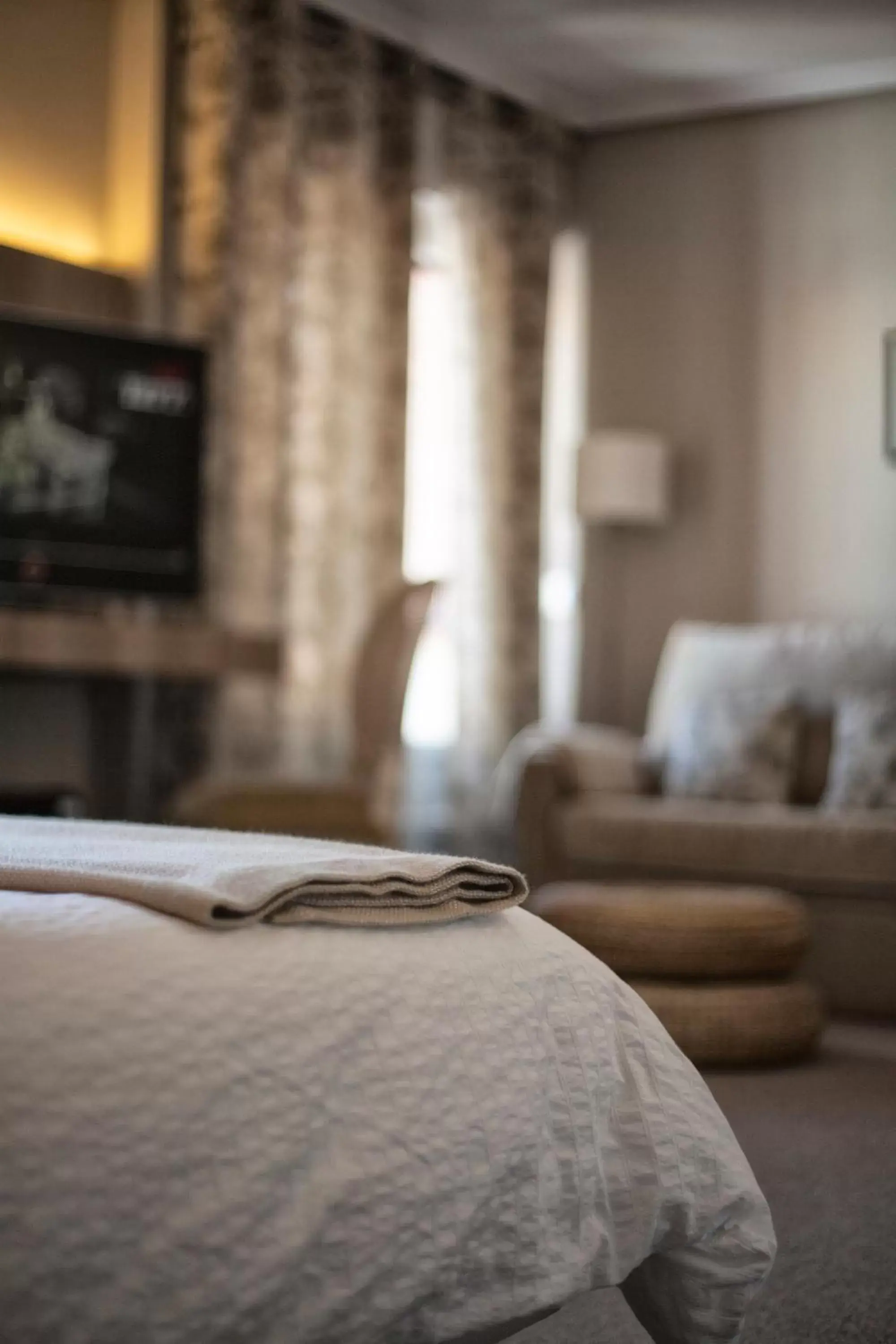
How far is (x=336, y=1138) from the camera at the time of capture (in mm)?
1171

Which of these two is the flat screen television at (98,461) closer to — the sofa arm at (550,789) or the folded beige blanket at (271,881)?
the sofa arm at (550,789)

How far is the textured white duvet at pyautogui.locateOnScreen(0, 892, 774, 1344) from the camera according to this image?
1.06 m

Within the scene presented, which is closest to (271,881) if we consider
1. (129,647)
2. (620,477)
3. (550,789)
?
(129,647)

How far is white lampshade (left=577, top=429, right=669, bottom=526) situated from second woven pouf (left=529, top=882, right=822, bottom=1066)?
8.66 feet

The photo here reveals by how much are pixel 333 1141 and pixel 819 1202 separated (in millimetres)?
1335

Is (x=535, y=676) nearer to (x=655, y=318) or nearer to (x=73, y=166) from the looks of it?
(x=655, y=318)

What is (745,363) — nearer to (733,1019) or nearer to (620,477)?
(620,477)

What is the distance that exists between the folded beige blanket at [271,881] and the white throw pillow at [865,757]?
310cm

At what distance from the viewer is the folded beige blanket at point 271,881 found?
48.8 inches

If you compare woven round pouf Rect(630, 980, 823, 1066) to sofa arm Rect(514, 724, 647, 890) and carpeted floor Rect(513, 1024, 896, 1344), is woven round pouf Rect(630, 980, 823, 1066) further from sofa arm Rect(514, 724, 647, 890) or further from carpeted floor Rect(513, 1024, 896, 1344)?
sofa arm Rect(514, 724, 647, 890)

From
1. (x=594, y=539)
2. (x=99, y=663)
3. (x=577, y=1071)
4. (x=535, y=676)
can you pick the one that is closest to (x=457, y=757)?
(x=535, y=676)

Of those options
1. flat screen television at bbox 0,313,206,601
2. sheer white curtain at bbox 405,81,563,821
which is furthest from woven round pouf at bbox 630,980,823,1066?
sheer white curtain at bbox 405,81,563,821

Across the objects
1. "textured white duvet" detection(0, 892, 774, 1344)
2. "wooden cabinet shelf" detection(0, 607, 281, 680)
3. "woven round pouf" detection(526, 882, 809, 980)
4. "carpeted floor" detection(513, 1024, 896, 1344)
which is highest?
"wooden cabinet shelf" detection(0, 607, 281, 680)

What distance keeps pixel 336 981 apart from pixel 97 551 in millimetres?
3451
